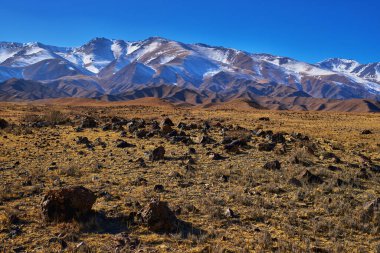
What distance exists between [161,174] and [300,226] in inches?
213

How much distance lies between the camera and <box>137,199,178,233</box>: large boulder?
25.7ft

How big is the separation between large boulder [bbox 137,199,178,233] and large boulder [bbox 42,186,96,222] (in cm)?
128

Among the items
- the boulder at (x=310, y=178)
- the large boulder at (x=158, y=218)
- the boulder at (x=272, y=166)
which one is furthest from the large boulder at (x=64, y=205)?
the boulder at (x=272, y=166)

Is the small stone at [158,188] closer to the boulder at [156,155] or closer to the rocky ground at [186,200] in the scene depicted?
the rocky ground at [186,200]

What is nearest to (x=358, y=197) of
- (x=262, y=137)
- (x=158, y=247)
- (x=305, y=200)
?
(x=305, y=200)

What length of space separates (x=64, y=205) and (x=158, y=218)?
192 cm

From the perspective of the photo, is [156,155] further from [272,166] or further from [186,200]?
[186,200]

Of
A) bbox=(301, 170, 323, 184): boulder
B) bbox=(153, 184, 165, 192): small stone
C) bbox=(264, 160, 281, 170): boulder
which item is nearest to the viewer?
bbox=(153, 184, 165, 192): small stone

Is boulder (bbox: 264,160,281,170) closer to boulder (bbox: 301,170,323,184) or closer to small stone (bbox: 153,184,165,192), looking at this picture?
boulder (bbox: 301,170,323,184)

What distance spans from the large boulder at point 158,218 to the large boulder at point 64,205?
128 centimetres

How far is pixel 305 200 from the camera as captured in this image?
1012 cm

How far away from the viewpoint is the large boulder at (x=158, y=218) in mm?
7836

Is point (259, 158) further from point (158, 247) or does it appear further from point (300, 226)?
point (158, 247)

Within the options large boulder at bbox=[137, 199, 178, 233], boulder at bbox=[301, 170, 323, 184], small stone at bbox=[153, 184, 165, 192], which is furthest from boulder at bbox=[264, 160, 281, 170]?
large boulder at bbox=[137, 199, 178, 233]
